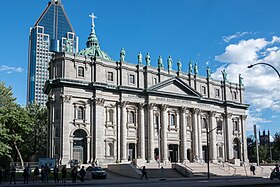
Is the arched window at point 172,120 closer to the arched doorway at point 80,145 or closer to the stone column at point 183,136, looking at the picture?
the stone column at point 183,136

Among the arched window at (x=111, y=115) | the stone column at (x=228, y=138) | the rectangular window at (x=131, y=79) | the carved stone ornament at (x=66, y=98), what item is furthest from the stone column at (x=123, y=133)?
the stone column at (x=228, y=138)

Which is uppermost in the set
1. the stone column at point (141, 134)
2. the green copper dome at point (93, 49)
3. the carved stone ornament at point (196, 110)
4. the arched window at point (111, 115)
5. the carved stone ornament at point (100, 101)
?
the green copper dome at point (93, 49)

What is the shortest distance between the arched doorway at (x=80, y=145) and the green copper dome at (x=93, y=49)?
15604 mm

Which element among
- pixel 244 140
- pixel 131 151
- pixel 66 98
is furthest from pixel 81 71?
pixel 244 140

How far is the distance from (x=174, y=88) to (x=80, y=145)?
2104 cm

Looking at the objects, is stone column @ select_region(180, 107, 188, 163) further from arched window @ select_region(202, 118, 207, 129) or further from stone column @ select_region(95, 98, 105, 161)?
stone column @ select_region(95, 98, 105, 161)

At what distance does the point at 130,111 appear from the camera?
2539 inches

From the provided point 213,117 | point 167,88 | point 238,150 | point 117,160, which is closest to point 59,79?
point 117,160

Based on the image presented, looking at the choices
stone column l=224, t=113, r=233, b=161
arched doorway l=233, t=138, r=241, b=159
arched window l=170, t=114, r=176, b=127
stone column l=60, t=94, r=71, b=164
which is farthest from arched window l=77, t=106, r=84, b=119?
arched doorway l=233, t=138, r=241, b=159

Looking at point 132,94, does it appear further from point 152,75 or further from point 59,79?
point 59,79

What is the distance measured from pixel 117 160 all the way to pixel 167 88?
54.3 feet

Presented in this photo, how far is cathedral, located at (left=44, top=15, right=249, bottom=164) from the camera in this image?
191ft

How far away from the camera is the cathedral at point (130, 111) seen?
5822cm

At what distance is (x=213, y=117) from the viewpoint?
75.7m
